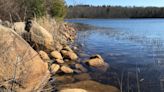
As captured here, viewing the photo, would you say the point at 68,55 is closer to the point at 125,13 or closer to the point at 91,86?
the point at 91,86

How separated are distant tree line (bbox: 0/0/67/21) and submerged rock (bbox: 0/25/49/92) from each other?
20.2 ft

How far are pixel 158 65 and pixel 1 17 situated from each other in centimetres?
794

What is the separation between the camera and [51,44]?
47.0 feet

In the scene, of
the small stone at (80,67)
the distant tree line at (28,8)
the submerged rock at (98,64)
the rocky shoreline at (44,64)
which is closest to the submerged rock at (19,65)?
the rocky shoreline at (44,64)

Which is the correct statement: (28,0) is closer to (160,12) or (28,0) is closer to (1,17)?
(1,17)

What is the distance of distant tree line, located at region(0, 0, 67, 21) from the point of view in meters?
16.0

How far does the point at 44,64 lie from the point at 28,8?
438 inches

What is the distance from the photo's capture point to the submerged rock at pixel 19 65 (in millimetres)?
6406

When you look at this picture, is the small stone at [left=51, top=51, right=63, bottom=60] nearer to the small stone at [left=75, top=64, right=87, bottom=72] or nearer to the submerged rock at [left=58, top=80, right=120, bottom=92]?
the small stone at [left=75, top=64, right=87, bottom=72]

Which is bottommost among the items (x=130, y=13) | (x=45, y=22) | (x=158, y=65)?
(x=130, y=13)

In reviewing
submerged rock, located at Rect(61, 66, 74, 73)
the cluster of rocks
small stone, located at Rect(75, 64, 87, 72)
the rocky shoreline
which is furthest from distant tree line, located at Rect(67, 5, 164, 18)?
submerged rock, located at Rect(61, 66, 74, 73)

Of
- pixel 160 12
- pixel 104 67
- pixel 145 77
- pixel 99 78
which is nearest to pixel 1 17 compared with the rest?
pixel 104 67

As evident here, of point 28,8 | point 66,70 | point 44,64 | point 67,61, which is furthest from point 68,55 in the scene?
point 28,8

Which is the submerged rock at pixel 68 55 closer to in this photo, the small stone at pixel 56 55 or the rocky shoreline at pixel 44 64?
the rocky shoreline at pixel 44 64
